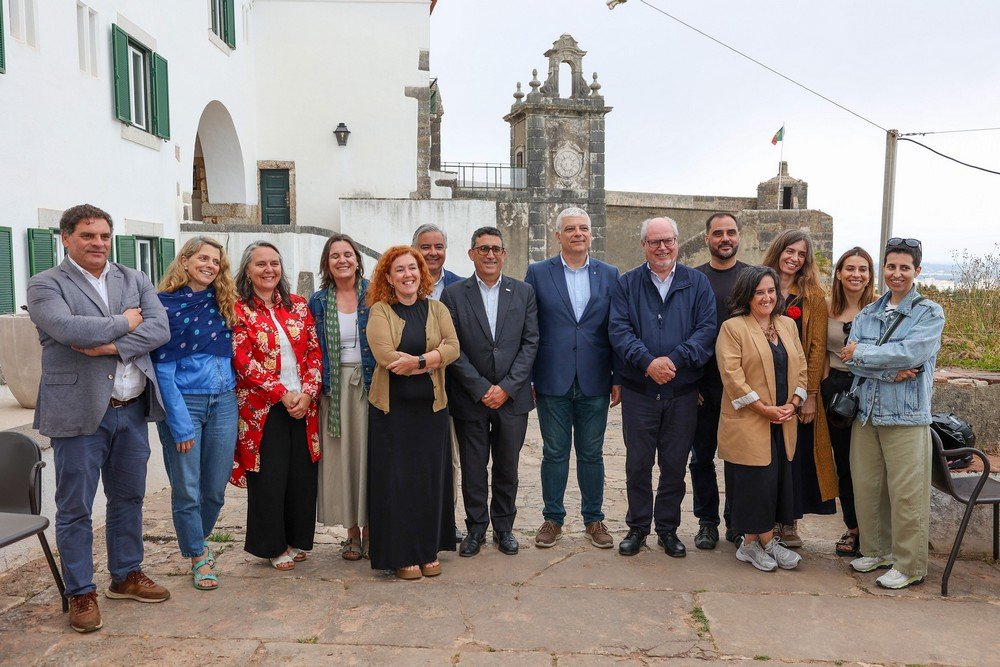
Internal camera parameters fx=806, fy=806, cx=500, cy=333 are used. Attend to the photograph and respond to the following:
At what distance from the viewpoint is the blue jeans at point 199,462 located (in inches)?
157

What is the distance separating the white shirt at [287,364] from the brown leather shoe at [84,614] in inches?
51.7

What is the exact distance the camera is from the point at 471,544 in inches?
183

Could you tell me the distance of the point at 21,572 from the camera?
14.2ft

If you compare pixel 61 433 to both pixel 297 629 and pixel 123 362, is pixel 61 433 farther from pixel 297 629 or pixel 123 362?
pixel 297 629

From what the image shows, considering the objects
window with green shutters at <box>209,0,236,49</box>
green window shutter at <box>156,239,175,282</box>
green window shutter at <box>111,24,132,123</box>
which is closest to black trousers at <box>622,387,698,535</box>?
green window shutter at <box>111,24,132,123</box>

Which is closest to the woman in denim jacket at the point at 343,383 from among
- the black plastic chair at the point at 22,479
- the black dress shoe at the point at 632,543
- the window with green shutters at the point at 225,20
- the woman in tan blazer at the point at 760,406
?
the black plastic chair at the point at 22,479

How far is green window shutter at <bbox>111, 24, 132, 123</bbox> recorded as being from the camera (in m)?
9.20

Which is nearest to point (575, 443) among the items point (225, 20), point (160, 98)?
point (160, 98)

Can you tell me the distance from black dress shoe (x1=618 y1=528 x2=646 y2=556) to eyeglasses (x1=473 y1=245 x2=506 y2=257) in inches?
71.0

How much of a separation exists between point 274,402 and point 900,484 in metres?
3.30

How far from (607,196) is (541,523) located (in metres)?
17.4

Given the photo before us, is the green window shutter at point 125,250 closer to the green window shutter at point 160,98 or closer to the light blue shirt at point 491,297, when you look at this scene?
the green window shutter at point 160,98

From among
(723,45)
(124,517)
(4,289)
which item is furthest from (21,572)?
(723,45)

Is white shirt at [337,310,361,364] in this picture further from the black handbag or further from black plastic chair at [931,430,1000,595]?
black plastic chair at [931,430,1000,595]
